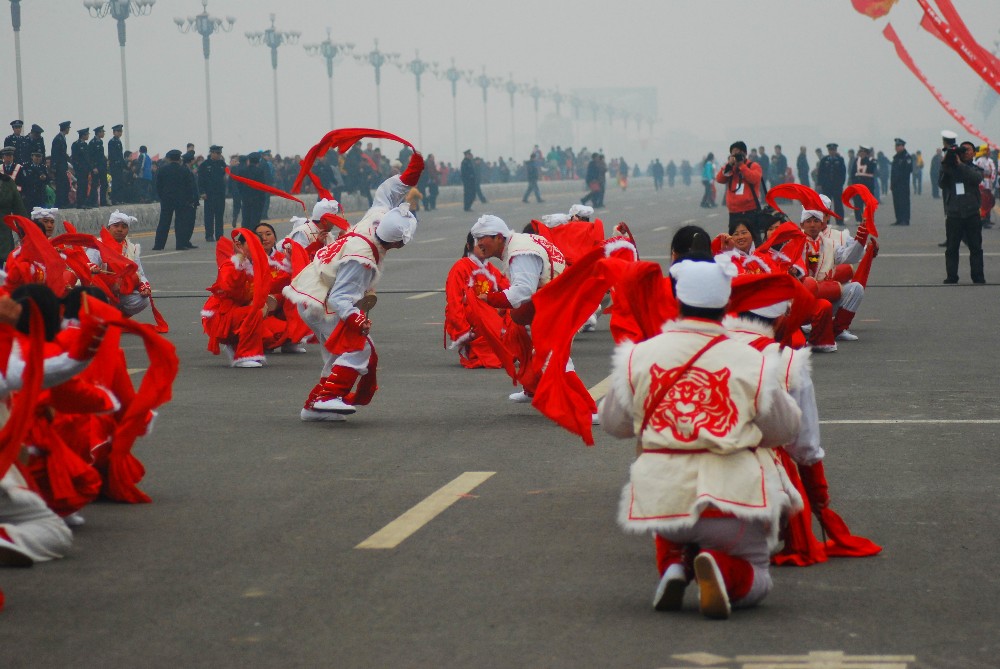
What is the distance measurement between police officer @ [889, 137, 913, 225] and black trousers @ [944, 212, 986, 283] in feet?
51.8

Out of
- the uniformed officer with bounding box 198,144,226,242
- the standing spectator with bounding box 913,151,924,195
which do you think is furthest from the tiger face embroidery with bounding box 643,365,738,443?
the standing spectator with bounding box 913,151,924,195

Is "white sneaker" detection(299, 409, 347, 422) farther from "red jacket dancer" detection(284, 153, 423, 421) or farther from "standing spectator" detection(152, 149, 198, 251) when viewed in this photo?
"standing spectator" detection(152, 149, 198, 251)

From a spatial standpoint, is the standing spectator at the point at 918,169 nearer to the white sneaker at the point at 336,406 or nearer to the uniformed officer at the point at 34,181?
the uniformed officer at the point at 34,181

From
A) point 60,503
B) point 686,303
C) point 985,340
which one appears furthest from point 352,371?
point 985,340

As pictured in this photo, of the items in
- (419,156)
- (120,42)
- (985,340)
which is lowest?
(985,340)

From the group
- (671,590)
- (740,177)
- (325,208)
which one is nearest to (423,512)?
(671,590)

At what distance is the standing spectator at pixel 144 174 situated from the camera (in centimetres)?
3996

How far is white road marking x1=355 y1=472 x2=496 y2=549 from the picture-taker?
696 centimetres

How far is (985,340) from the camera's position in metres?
15.0

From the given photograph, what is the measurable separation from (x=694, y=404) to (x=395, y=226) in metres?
4.93

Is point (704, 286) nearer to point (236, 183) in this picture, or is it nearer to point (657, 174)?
point (236, 183)

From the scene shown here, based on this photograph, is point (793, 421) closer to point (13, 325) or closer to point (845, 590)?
point (845, 590)

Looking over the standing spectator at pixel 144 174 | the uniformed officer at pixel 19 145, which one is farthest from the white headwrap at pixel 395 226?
the standing spectator at pixel 144 174

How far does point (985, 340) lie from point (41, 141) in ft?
67.7
